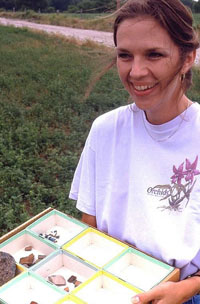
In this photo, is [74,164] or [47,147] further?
[47,147]

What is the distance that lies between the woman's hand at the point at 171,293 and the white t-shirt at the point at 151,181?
0.06 meters

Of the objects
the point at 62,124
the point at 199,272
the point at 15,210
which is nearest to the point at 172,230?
the point at 199,272

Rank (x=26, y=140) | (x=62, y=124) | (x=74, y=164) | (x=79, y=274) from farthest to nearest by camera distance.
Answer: (x=62, y=124), (x=26, y=140), (x=74, y=164), (x=79, y=274)

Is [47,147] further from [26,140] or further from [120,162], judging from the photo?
[120,162]

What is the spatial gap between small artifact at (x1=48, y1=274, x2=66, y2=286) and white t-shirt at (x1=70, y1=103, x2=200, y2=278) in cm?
31

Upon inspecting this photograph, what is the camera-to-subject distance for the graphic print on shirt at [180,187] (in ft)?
5.23

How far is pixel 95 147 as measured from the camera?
1812 mm

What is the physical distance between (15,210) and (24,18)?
119 feet

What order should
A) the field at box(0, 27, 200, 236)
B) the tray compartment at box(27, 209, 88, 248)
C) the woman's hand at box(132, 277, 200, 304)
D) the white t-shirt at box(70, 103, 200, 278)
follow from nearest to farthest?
the woman's hand at box(132, 277, 200, 304)
the white t-shirt at box(70, 103, 200, 278)
the tray compartment at box(27, 209, 88, 248)
the field at box(0, 27, 200, 236)

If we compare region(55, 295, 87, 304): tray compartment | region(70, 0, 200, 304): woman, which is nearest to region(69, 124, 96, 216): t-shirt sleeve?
region(70, 0, 200, 304): woman

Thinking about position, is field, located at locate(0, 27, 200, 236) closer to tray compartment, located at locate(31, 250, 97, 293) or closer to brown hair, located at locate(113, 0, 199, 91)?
brown hair, located at locate(113, 0, 199, 91)

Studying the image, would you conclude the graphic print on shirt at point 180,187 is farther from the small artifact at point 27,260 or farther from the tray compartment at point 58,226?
the small artifact at point 27,260

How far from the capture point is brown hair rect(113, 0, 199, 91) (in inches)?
57.1

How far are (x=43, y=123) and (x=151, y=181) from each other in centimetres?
527
